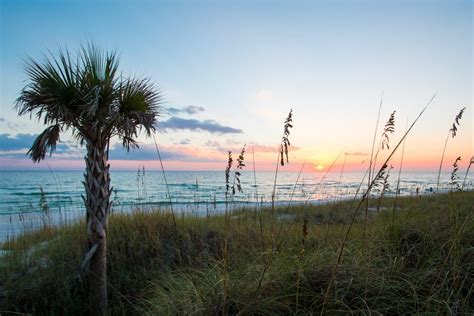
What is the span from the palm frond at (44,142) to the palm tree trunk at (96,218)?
1.34 ft

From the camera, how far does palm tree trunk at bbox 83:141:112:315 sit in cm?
374

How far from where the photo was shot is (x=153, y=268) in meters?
5.00

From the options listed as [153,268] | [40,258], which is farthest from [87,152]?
[40,258]

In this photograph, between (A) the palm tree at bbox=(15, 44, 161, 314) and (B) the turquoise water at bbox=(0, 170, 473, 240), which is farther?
(B) the turquoise water at bbox=(0, 170, 473, 240)

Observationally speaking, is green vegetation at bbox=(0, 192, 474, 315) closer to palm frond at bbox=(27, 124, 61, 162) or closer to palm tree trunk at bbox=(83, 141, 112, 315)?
palm tree trunk at bbox=(83, 141, 112, 315)

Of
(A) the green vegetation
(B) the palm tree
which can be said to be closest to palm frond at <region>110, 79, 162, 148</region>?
(B) the palm tree

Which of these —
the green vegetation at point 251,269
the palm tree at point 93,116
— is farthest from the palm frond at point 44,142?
the green vegetation at point 251,269

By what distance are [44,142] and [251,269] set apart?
Answer: 3000mm

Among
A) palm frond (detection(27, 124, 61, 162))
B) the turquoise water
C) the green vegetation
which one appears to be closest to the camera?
the green vegetation

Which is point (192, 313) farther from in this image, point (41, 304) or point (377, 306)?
point (41, 304)

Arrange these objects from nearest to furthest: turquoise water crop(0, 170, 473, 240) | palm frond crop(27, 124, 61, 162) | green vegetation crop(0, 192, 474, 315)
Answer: green vegetation crop(0, 192, 474, 315) < palm frond crop(27, 124, 61, 162) < turquoise water crop(0, 170, 473, 240)

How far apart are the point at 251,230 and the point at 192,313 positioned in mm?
4055

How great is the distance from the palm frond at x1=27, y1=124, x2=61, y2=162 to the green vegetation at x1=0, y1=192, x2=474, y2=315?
1.67 metres

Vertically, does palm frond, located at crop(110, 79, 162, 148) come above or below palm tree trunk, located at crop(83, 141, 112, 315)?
above
